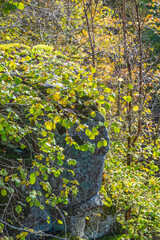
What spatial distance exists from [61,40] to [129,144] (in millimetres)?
3708

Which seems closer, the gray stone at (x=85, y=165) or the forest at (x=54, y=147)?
the forest at (x=54, y=147)

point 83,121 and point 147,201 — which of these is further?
point 147,201

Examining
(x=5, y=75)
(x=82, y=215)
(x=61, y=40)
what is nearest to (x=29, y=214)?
(x=82, y=215)

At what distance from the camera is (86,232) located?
5.36 m

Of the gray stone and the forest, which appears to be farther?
the gray stone

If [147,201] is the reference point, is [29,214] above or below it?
above

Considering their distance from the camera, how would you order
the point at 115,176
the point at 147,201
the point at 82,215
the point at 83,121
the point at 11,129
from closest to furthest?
the point at 11,129
the point at 83,121
the point at 82,215
the point at 147,201
the point at 115,176

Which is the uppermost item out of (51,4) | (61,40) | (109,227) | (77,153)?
(51,4)

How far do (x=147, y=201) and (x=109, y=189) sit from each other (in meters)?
0.80

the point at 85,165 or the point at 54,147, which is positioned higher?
the point at 54,147

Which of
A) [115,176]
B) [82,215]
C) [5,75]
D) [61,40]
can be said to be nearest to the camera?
[5,75]

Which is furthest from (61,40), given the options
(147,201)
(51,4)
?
(147,201)

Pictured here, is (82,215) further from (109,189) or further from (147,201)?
(147,201)

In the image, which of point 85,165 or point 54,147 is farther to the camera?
point 85,165
